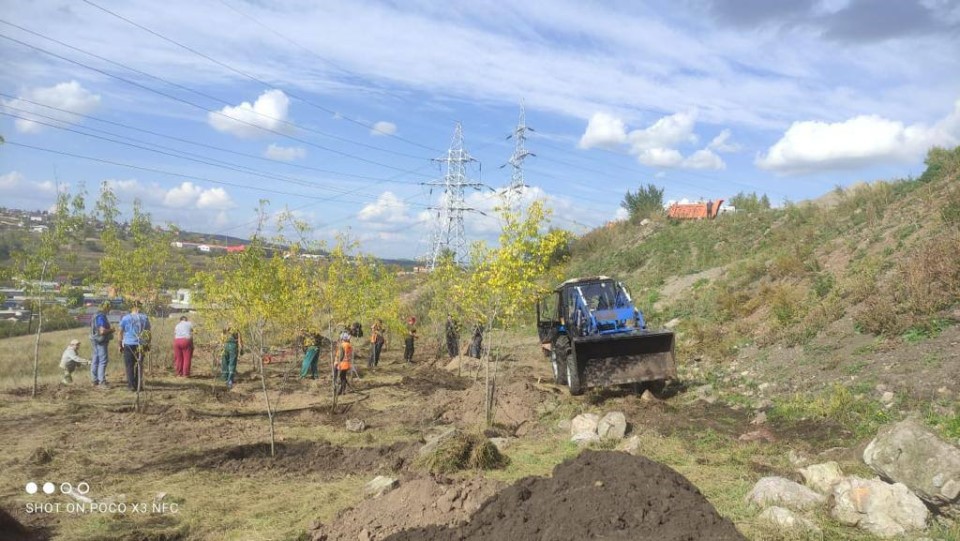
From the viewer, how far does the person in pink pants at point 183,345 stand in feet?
53.4

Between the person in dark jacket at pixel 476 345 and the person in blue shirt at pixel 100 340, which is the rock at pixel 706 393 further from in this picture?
the person in blue shirt at pixel 100 340

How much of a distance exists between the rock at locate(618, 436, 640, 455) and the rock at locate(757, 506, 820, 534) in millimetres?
2829

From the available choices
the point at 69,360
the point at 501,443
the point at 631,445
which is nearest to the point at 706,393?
the point at 631,445

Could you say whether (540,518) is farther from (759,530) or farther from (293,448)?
(293,448)

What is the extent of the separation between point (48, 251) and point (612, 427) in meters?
11.7

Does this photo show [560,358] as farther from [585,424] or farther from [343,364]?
[343,364]

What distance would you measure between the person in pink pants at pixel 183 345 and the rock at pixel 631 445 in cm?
1236

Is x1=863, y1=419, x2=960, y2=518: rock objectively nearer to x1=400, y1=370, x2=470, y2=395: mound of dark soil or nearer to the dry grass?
x1=400, y1=370, x2=470, y2=395: mound of dark soil

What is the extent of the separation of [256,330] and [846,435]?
8.72m

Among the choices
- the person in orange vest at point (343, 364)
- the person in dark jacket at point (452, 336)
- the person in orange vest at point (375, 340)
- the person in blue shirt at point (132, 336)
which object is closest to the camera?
the person in blue shirt at point (132, 336)

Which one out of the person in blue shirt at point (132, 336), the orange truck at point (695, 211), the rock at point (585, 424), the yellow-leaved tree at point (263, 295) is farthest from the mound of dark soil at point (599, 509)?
the orange truck at point (695, 211)

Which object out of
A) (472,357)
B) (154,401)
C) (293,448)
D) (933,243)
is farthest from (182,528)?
(933,243)

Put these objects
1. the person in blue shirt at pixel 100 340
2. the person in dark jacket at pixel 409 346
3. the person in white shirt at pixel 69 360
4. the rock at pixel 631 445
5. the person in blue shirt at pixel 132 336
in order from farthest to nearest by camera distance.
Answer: the person in dark jacket at pixel 409 346 → the person in white shirt at pixel 69 360 → the person in blue shirt at pixel 100 340 → the person in blue shirt at pixel 132 336 → the rock at pixel 631 445

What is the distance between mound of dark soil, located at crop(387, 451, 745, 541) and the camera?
459cm
